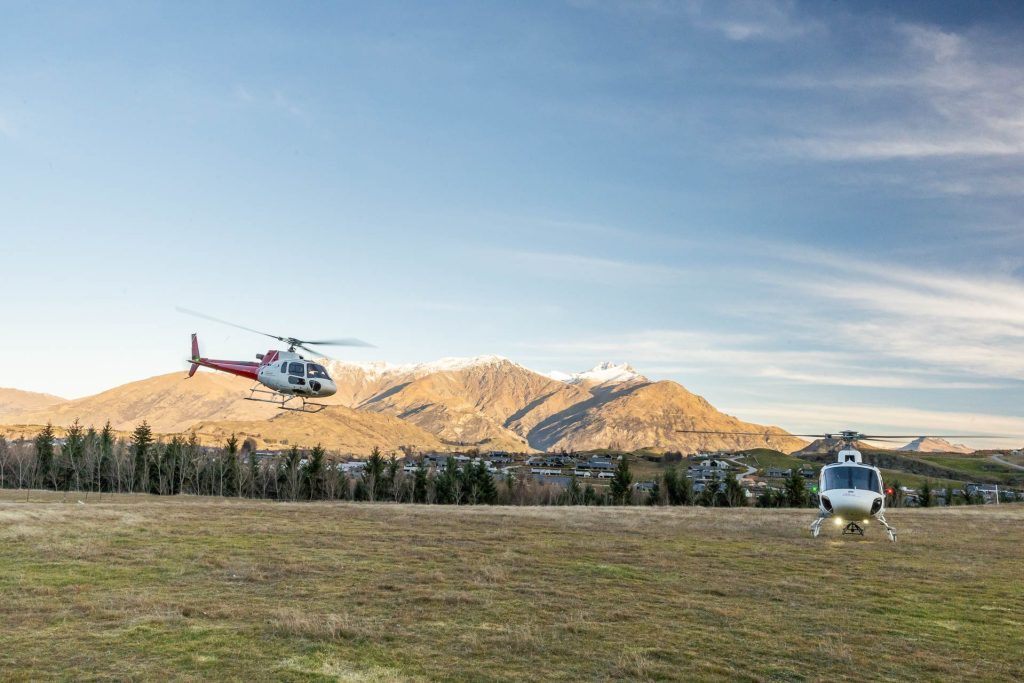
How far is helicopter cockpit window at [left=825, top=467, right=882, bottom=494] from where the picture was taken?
111 feet

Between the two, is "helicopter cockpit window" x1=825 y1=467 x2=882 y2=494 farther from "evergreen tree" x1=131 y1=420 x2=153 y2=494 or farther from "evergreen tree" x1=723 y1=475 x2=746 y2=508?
"evergreen tree" x1=131 y1=420 x2=153 y2=494

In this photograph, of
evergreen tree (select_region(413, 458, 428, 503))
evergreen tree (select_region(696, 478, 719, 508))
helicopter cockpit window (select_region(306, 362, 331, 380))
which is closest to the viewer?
helicopter cockpit window (select_region(306, 362, 331, 380))

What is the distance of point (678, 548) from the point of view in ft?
100.0

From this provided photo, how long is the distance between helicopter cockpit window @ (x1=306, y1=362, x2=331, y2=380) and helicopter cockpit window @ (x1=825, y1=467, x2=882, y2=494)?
32.3 m

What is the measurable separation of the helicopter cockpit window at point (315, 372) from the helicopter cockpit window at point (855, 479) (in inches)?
1271

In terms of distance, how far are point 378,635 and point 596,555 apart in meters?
14.1

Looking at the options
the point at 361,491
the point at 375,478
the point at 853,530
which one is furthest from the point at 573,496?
the point at 853,530

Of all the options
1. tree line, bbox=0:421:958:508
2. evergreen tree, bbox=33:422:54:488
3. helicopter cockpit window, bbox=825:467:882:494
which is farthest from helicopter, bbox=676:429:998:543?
evergreen tree, bbox=33:422:54:488

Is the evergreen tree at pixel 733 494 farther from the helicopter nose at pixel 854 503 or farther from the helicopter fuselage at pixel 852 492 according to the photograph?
the helicopter nose at pixel 854 503

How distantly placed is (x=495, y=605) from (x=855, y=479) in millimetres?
22743

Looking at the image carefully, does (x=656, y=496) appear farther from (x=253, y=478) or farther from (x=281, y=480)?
(x=253, y=478)

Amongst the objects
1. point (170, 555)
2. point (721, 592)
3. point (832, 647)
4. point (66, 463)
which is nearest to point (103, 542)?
point (170, 555)

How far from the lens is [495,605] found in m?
18.9

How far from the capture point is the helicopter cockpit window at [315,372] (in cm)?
4844
